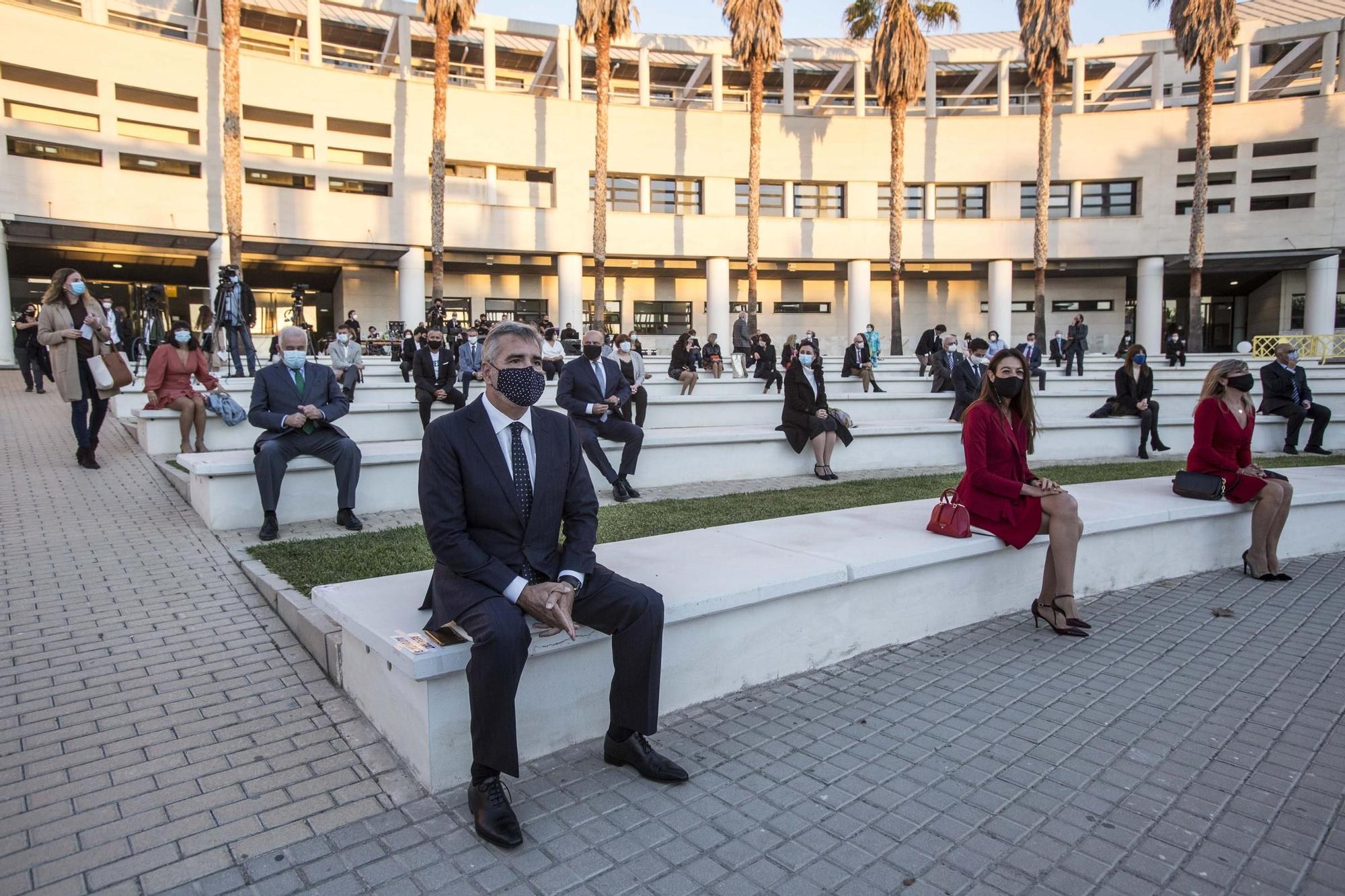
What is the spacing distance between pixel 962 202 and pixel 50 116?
34532mm

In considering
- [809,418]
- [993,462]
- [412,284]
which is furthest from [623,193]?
[993,462]

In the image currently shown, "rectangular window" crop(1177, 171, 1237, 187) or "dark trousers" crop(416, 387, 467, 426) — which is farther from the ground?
"rectangular window" crop(1177, 171, 1237, 187)

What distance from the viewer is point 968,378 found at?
13.6 meters

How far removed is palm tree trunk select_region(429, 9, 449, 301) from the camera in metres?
26.3

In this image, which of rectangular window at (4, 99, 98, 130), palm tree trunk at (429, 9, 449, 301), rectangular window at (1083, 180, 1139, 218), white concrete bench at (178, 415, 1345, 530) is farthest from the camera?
rectangular window at (1083, 180, 1139, 218)

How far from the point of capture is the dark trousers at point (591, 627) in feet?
10.3

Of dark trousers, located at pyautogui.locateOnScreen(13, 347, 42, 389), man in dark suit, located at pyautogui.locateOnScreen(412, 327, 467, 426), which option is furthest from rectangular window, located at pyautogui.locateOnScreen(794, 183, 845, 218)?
dark trousers, located at pyautogui.locateOnScreen(13, 347, 42, 389)

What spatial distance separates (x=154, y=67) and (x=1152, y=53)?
3911 centimetres

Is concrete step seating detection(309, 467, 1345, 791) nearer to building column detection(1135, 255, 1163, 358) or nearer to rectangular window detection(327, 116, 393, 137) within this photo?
rectangular window detection(327, 116, 393, 137)

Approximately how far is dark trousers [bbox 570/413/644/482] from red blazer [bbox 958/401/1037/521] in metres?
4.54

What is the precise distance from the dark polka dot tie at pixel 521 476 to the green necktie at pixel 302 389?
185 inches

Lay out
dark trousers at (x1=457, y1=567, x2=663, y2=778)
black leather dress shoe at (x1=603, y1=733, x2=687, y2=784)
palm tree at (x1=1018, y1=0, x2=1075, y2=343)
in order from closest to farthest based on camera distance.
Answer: dark trousers at (x1=457, y1=567, x2=663, y2=778)
black leather dress shoe at (x1=603, y1=733, x2=687, y2=784)
palm tree at (x1=1018, y1=0, x2=1075, y2=343)

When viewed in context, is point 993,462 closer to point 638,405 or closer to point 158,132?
point 638,405

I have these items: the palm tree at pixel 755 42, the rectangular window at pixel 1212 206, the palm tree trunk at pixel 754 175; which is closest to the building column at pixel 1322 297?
the rectangular window at pixel 1212 206
